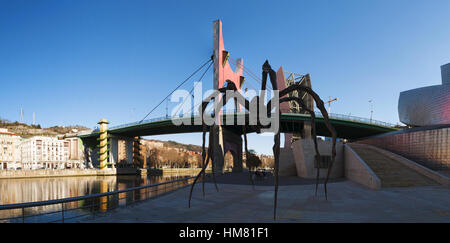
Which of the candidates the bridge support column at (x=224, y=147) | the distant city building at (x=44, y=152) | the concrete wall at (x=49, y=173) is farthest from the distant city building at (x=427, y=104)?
the distant city building at (x=44, y=152)

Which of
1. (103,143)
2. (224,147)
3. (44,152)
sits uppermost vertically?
(224,147)

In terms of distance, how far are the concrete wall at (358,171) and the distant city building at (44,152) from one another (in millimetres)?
120558

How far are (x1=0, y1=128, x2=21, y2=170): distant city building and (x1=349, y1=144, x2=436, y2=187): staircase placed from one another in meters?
124

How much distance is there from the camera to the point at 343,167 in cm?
2505

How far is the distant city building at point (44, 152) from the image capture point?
4173 inches

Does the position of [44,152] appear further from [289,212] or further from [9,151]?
[289,212]

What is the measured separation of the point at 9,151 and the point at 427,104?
5378 inches

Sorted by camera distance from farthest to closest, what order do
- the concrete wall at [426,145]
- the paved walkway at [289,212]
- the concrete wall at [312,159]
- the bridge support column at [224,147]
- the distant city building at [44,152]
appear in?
1. the distant city building at [44,152]
2. the bridge support column at [224,147]
3. the concrete wall at [312,159]
4. the concrete wall at [426,145]
5. the paved walkway at [289,212]

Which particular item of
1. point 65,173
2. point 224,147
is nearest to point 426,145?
point 224,147

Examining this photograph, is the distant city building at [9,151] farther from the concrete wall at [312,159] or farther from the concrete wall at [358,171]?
the concrete wall at [358,171]

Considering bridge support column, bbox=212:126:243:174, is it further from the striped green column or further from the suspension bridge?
the striped green column

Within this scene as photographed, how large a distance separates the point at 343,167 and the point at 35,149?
130 m

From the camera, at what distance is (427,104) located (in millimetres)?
28766
